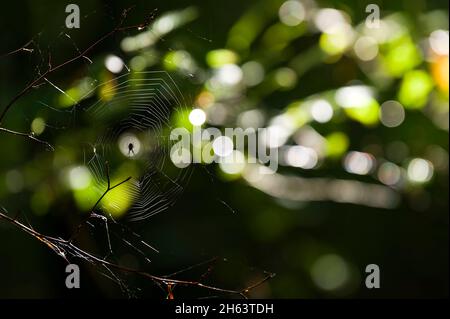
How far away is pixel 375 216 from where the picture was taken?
2385mm

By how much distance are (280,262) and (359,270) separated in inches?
10.4

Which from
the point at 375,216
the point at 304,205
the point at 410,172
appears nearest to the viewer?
the point at 410,172

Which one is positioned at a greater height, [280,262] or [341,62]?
[341,62]

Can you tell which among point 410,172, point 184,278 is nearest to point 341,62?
point 410,172

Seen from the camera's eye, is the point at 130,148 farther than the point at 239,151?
No

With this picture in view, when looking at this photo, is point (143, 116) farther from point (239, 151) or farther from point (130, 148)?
point (239, 151)

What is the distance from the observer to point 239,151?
1.82 meters

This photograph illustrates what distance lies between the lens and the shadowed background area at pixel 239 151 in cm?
166

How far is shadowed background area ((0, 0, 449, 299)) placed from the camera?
1660mm

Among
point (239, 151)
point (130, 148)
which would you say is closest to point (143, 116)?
point (130, 148)

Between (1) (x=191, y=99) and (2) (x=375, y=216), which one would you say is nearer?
(1) (x=191, y=99)

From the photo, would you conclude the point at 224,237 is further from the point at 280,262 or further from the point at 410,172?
the point at 410,172
